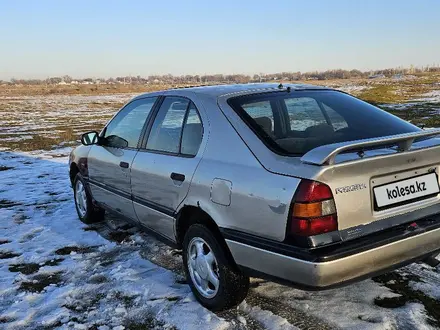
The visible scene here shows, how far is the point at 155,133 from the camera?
3.99 m

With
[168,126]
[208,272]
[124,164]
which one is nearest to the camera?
[208,272]

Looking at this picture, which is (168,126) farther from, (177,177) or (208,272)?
(208,272)

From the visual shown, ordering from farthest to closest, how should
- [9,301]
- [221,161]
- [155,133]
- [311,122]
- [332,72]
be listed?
[332,72] < [155,133] < [9,301] < [311,122] < [221,161]

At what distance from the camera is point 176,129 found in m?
3.70

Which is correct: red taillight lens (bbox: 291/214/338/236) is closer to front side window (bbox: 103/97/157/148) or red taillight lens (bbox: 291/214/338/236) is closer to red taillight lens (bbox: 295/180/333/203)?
red taillight lens (bbox: 295/180/333/203)

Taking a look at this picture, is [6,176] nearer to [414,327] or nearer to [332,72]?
[414,327]

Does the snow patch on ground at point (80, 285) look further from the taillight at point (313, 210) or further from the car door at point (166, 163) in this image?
the taillight at point (313, 210)

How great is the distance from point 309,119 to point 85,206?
3.42 m

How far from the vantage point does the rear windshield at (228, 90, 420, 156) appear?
118 inches

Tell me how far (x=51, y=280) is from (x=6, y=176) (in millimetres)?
5935

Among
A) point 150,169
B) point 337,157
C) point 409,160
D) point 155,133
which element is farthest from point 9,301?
point 409,160

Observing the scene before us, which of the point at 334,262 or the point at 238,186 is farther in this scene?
the point at 238,186

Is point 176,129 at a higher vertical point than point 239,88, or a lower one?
lower

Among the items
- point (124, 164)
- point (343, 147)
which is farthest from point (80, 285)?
point (343, 147)
